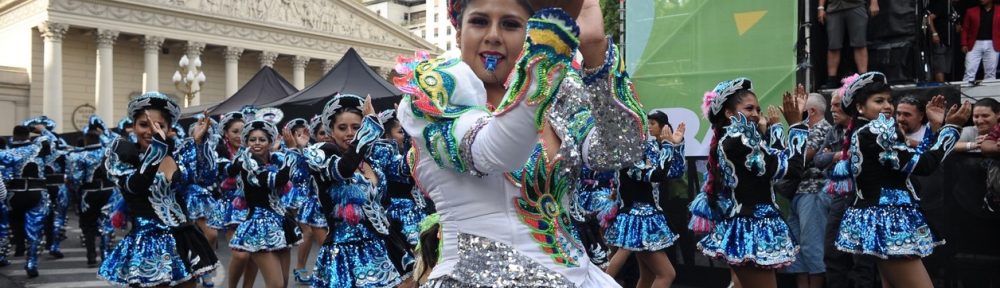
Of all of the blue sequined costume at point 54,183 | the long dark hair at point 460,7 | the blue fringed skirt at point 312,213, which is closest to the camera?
the long dark hair at point 460,7

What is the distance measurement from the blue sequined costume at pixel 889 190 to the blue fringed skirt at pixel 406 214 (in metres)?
3.50

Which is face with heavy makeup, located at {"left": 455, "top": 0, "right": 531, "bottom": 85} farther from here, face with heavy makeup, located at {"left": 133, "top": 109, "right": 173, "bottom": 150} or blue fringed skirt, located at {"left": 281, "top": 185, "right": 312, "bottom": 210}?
blue fringed skirt, located at {"left": 281, "top": 185, "right": 312, "bottom": 210}

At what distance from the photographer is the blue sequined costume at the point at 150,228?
5508 mm

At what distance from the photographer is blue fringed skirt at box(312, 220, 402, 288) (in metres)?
6.12

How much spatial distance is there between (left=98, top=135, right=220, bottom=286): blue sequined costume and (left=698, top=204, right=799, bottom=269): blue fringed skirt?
12.7 feet

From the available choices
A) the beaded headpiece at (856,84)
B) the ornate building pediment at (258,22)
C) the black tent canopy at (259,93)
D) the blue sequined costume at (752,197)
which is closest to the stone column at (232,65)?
the ornate building pediment at (258,22)

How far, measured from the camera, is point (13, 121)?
123 ft

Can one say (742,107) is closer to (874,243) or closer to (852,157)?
(852,157)

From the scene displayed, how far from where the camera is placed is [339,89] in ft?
48.9

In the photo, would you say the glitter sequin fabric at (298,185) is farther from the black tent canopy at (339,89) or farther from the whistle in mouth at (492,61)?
the whistle in mouth at (492,61)

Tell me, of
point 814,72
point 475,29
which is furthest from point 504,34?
point 814,72

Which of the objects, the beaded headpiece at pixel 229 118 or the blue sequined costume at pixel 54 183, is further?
the blue sequined costume at pixel 54 183

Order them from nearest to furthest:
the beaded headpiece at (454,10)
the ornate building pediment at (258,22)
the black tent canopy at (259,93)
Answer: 1. the beaded headpiece at (454,10)
2. the black tent canopy at (259,93)
3. the ornate building pediment at (258,22)

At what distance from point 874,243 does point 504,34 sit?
3980 millimetres
